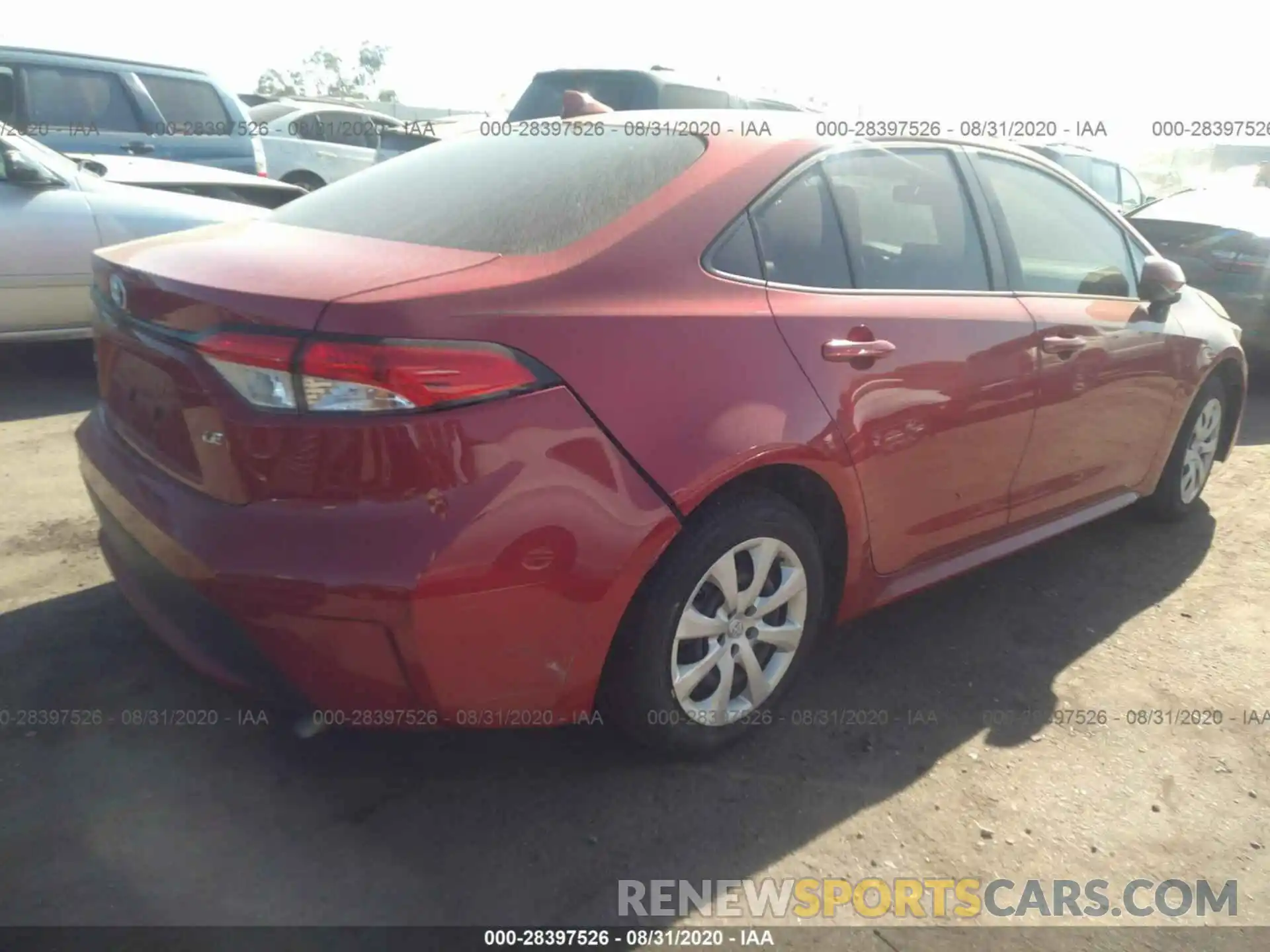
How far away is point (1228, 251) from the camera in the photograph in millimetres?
6734

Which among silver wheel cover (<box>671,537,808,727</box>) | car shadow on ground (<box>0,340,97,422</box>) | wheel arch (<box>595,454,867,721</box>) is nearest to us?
wheel arch (<box>595,454,867,721</box>)

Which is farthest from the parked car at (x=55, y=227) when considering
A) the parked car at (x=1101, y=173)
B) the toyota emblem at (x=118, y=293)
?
the parked car at (x=1101, y=173)

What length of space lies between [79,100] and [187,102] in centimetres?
94

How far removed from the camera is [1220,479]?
16.8 feet

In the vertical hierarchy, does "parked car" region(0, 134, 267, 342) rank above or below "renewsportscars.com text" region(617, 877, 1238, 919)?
above

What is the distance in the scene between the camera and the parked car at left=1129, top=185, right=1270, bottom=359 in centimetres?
664

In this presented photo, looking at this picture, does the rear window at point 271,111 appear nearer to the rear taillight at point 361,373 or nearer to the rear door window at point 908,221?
the rear door window at point 908,221

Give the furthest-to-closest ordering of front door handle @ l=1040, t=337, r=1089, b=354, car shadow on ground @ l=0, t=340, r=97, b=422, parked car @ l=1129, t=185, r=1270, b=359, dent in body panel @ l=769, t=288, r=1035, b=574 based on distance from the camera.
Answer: parked car @ l=1129, t=185, r=1270, b=359 → car shadow on ground @ l=0, t=340, r=97, b=422 → front door handle @ l=1040, t=337, r=1089, b=354 → dent in body panel @ l=769, t=288, r=1035, b=574

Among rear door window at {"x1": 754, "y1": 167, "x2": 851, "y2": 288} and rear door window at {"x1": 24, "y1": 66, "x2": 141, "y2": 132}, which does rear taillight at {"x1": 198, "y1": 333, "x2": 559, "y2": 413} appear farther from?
rear door window at {"x1": 24, "y1": 66, "x2": 141, "y2": 132}

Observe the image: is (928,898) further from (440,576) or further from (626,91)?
(626,91)

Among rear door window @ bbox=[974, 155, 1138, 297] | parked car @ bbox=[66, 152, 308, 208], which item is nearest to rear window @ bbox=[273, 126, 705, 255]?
rear door window @ bbox=[974, 155, 1138, 297]

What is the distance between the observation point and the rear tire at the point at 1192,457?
4.23 meters

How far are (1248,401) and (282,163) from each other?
9.55 metres

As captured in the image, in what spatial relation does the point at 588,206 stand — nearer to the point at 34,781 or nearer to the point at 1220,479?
the point at 34,781
